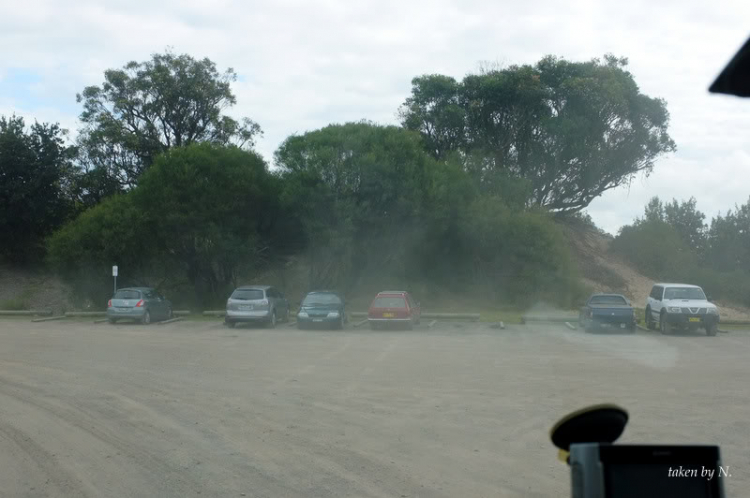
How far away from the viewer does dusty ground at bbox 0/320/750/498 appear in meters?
7.41

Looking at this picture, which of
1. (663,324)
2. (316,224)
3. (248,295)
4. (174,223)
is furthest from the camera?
(316,224)

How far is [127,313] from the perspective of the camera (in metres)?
31.7

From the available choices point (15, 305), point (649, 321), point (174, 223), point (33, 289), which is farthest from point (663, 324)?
point (33, 289)

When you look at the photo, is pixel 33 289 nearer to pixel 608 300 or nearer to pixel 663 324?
pixel 608 300

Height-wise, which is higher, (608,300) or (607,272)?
(607,272)

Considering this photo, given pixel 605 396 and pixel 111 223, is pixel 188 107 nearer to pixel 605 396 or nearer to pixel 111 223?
pixel 111 223

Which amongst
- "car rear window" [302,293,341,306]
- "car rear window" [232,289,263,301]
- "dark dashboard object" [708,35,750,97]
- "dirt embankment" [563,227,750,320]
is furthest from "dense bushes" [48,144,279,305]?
"dark dashboard object" [708,35,750,97]

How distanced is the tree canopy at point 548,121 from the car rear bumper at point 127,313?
23.9m

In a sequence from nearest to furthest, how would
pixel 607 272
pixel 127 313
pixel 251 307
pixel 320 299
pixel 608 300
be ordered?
pixel 608 300 → pixel 320 299 → pixel 251 307 → pixel 127 313 → pixel 607 272

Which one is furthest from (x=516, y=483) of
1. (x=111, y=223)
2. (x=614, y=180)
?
(x=614, y=180)

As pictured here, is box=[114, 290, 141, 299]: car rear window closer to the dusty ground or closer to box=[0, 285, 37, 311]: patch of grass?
the dusty ground

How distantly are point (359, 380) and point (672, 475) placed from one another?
37.6 ft

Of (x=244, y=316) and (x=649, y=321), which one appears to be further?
(x=244, y=316)

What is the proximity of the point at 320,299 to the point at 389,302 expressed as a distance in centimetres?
273
